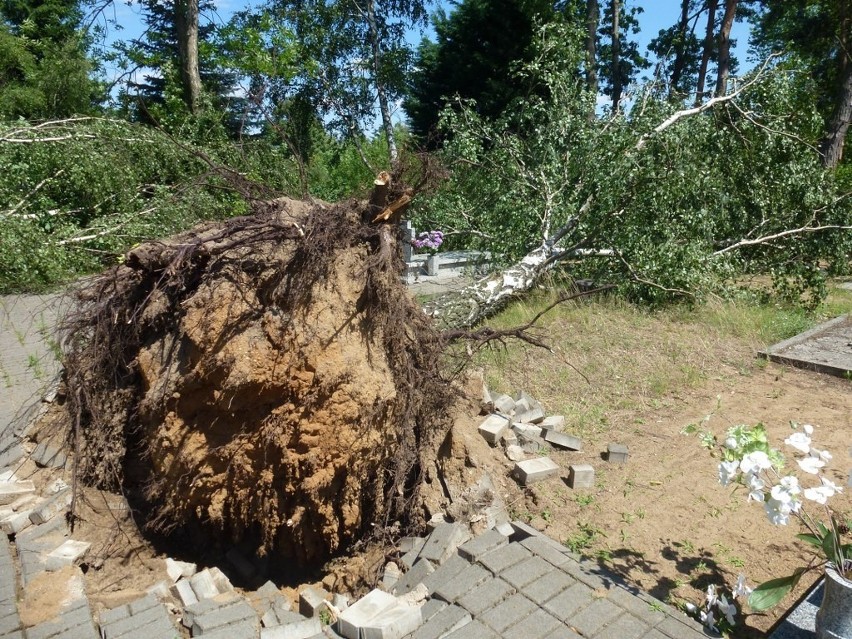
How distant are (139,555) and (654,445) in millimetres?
3491

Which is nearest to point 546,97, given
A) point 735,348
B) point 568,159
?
point 568,159

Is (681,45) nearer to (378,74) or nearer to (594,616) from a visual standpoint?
(378,74)

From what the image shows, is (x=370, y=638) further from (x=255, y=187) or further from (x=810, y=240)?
(x=810, y=240)

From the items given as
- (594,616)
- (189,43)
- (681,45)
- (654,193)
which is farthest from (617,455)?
(681,45)

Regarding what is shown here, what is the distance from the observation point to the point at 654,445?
4738mm

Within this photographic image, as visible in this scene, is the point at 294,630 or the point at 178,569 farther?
the point at 178,569

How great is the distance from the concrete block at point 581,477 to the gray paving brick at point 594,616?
120 centimetres

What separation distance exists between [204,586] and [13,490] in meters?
1.48

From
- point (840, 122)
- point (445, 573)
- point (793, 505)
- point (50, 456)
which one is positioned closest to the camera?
point (793, 505)

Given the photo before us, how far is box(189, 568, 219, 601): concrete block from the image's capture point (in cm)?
308

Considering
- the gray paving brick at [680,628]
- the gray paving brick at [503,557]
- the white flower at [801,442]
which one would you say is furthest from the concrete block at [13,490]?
the white flower at [801,442]

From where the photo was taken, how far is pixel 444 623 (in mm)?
2859

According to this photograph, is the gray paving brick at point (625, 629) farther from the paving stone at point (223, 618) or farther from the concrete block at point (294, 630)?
the paving stone at point (223, 618)

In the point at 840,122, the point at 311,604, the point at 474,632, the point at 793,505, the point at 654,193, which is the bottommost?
the point at 311,604
